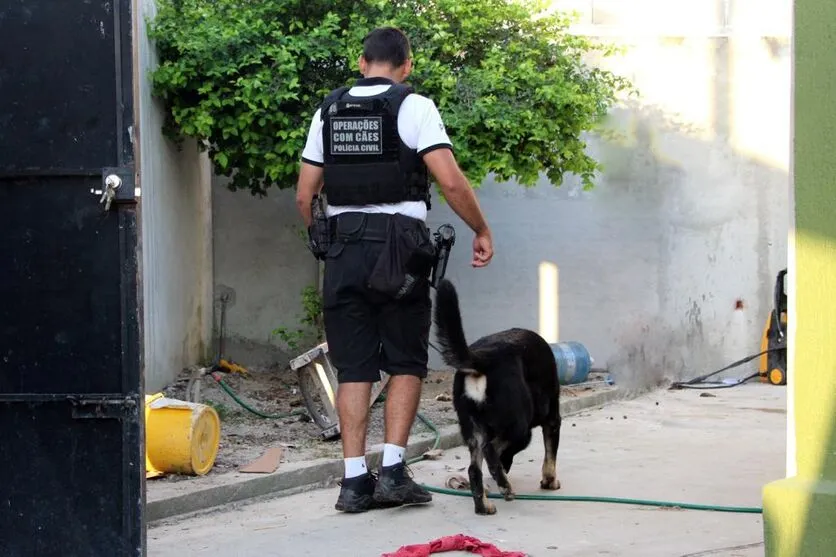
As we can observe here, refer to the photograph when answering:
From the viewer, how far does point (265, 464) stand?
6.12 metres

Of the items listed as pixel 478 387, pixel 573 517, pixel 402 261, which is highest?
pixel 402 261

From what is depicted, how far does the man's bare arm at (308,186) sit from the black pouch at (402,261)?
0.44m

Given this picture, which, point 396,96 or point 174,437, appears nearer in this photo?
point 396,96

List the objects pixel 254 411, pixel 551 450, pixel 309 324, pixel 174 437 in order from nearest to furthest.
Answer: pixel 174 437
pixel 551 450
pixel 254 411
pixel 309 324

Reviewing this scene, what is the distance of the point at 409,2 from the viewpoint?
891 cm

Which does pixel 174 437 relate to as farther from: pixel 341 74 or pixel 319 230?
pixel 341 74

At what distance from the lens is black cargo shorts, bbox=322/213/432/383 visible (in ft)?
17.2

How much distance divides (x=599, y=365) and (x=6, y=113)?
9.10 metres

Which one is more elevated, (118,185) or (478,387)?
(118,185)

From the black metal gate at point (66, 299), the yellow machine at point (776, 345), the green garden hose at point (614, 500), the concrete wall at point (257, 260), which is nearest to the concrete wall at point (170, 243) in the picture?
the concrete wall at point (257, 260)

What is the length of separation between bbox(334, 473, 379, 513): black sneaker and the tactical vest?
125cm

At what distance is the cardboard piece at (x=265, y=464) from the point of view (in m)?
6.01

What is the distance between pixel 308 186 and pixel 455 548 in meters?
1.85

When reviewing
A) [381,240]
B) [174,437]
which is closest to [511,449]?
[381,240]
